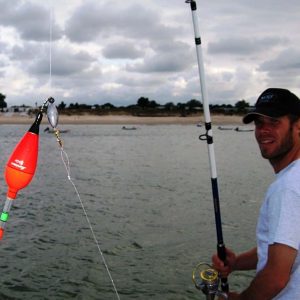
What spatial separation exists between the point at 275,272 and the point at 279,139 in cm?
91

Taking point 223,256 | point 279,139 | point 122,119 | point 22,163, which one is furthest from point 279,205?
point 122,119

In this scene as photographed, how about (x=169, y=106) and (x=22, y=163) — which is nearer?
(x=22, y=163)

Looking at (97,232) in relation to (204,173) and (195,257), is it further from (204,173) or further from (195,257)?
(204,173)

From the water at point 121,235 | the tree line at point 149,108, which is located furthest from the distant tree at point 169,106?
the water at point 121,235

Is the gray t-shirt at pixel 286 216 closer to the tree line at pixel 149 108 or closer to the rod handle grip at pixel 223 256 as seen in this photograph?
the rod handle grip at pixel 223 256

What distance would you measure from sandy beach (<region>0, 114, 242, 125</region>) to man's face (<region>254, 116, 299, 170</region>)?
134 m

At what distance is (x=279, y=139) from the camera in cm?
303

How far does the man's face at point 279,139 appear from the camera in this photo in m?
3.01

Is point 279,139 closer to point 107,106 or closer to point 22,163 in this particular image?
point 22,163

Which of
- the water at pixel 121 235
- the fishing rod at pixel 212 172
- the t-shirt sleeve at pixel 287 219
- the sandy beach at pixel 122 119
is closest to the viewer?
the t-shirt sleeve at pixel 287 219

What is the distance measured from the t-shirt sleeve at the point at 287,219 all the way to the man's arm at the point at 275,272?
5 cm

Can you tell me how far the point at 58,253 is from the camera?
1052cm

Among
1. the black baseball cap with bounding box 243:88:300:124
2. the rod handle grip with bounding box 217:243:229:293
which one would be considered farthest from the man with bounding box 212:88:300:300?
the rod handle grip with bounding box 217:243:229:293

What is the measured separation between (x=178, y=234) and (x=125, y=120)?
441 ft
